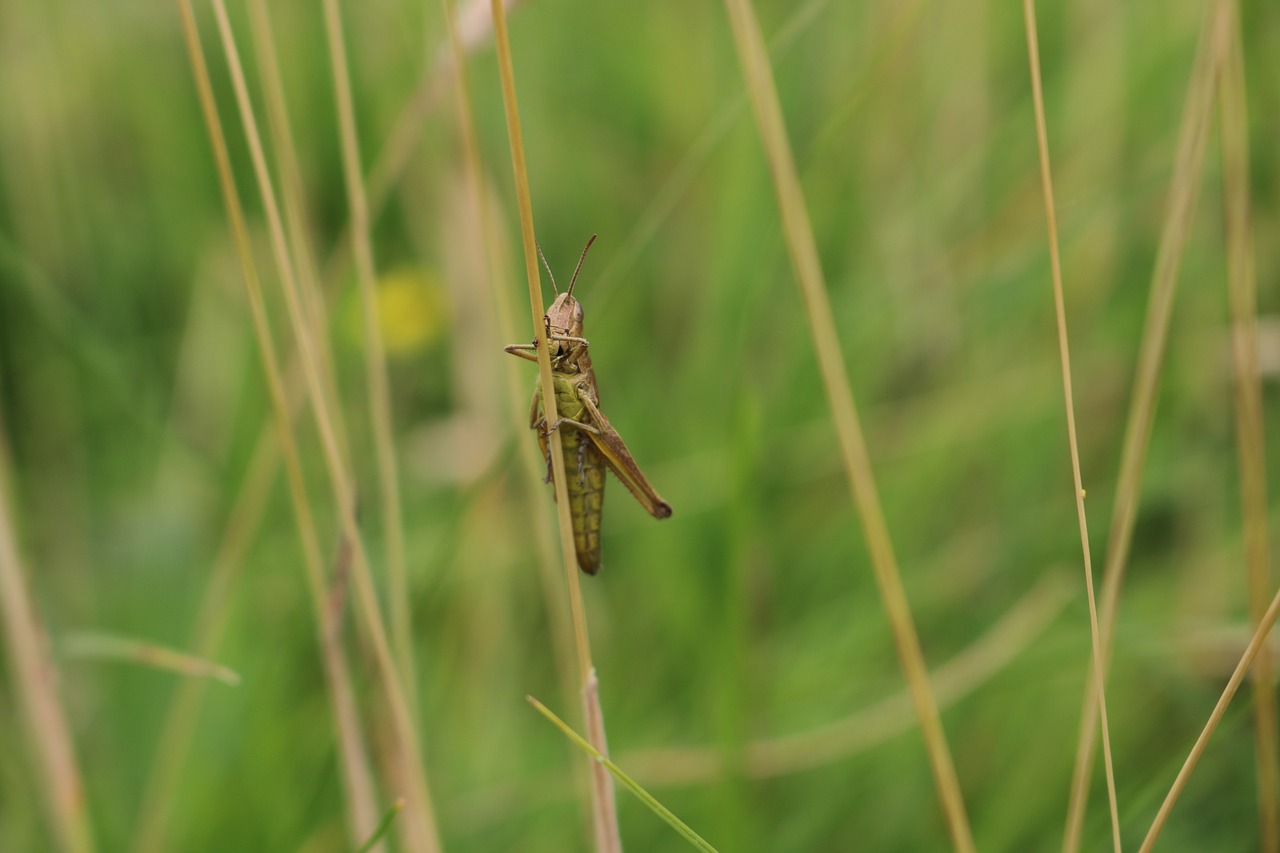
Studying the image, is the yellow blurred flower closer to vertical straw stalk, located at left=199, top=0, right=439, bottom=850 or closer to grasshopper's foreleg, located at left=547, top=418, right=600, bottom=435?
grasshopper's foreleg, located at left=547, top=418, right=600, bottom=435

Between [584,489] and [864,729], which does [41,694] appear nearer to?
[584,489]

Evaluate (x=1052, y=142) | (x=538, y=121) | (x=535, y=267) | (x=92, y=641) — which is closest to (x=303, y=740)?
(x=92, y=641)

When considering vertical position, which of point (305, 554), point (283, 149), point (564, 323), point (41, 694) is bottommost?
point (41, 694)

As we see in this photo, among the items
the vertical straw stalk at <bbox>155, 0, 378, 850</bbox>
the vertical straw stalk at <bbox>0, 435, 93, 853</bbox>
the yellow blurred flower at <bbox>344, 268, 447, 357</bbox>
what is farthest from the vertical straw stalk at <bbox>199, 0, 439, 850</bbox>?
the yellow blurred flower at <bbox>344, 268, 447, 357</bbox>

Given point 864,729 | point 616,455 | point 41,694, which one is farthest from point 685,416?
point 41,694

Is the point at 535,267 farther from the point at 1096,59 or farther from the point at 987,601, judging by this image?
the point at 1096,59

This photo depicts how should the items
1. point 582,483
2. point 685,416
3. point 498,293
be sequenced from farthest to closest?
point 685,416 → point 582,483 → point 498,293
